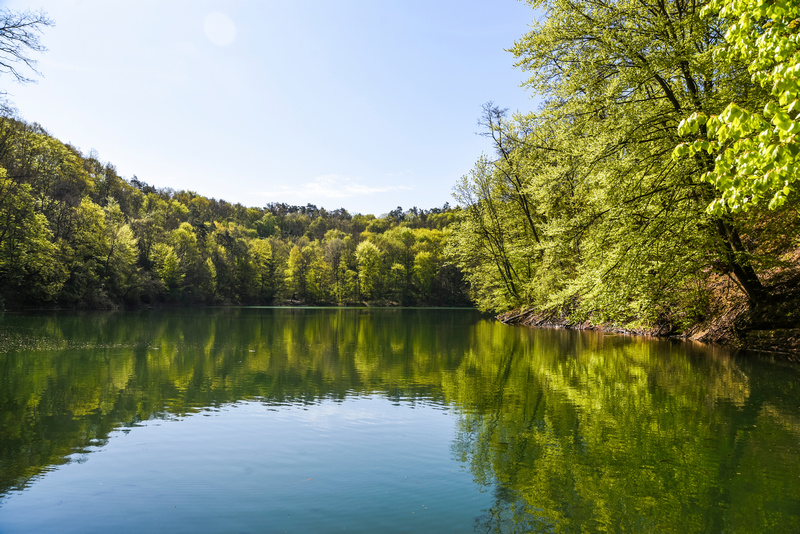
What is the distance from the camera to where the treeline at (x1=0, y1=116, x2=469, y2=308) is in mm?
40906

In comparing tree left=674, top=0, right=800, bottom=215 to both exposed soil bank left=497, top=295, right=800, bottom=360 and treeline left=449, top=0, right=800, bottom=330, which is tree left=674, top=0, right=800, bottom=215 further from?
exposed soil bank left=497, top=295, right=800, bottom=360

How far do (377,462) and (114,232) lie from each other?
5862 cm

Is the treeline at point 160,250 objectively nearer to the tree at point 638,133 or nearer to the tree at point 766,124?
the tree at point 638,133

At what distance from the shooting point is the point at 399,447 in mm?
8070

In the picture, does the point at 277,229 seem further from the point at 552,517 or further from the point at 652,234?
the point at 552,517

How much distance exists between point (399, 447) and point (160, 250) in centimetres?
6940

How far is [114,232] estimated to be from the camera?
5619 cm

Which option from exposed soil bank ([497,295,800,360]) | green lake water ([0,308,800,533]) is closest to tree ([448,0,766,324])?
exposed soil bank ([497,295,800,360])

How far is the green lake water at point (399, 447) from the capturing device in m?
5.40

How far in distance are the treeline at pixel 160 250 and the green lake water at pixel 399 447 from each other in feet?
94.3

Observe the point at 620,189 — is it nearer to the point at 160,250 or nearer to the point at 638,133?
the point at 638,133

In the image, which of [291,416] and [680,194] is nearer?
Result: [291,416]

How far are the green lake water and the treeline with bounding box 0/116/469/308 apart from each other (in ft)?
94.3

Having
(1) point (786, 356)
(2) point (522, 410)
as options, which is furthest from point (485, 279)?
(2) point (522, 410)
